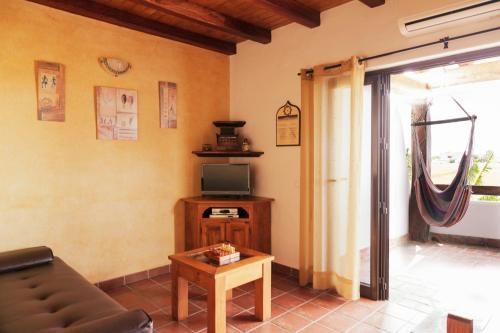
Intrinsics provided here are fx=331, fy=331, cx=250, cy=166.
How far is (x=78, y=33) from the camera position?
10.3 feet

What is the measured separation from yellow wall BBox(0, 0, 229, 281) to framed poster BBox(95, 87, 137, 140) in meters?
0.06

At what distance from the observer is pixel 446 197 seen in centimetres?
385

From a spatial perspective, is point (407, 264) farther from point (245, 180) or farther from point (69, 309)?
point (69, 309)

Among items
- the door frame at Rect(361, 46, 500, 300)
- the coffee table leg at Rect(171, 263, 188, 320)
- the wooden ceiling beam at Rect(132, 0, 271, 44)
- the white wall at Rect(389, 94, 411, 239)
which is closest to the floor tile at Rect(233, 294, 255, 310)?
the coffee table leg at Rect(171, 263, 188, 320)

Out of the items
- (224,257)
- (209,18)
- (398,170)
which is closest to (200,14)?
(209,18)

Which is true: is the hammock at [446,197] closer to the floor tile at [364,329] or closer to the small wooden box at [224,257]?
the floor tile at [364,329]

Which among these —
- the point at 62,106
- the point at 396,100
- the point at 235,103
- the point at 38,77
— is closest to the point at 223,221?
the point at 235,103

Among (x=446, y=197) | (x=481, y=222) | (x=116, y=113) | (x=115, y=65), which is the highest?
(x=115, y=65)

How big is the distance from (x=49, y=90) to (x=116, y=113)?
61cm

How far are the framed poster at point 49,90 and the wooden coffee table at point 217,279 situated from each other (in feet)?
5.63

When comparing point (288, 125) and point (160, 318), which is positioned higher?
point (288, 125)

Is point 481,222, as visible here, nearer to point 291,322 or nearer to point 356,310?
point 356,310

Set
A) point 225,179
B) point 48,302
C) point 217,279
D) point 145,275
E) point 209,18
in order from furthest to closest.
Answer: point 225,179 < point 145,275 < point 209,18 < point 217,279 < point 48,302

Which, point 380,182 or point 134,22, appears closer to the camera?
point 380,182
